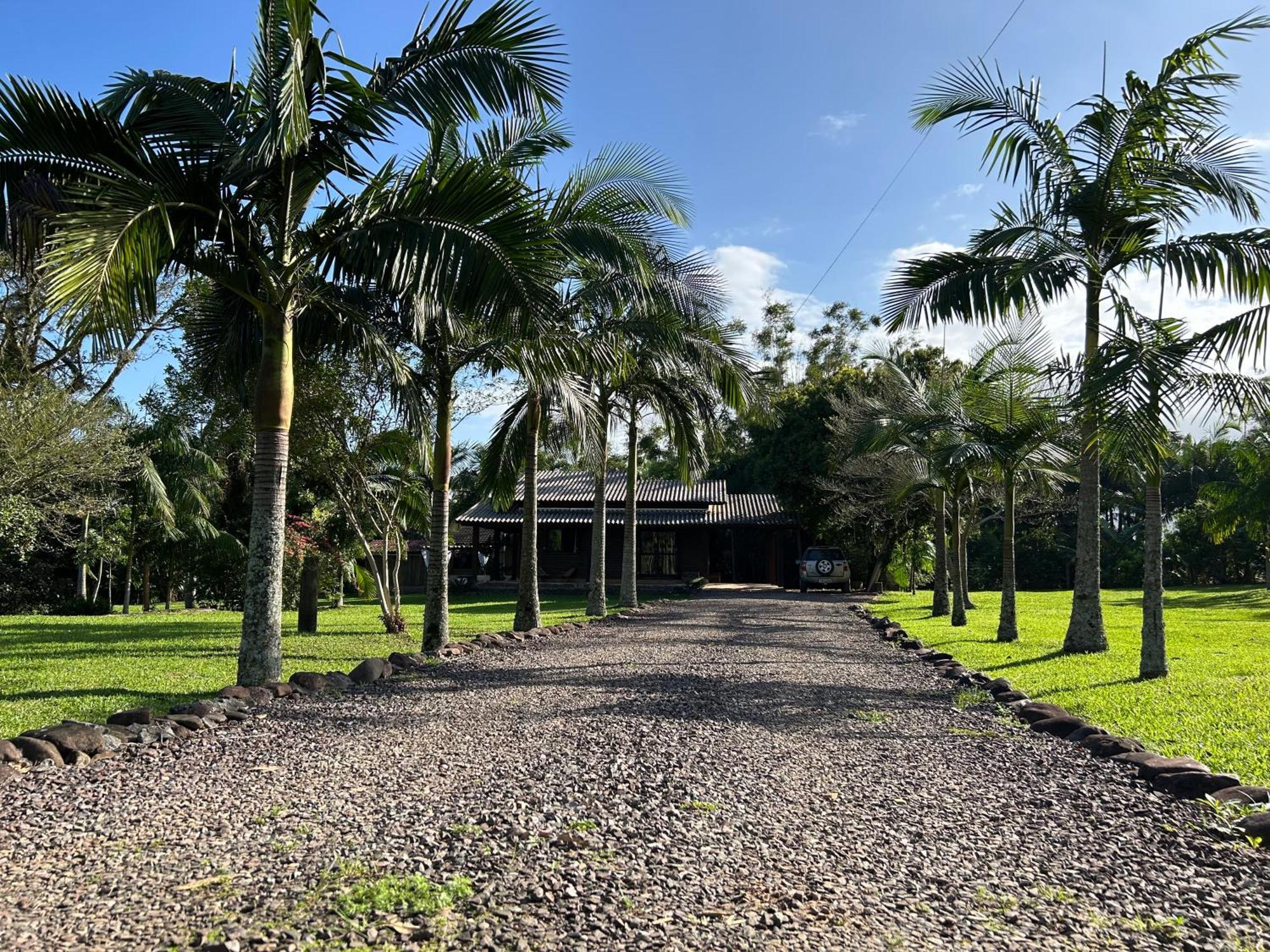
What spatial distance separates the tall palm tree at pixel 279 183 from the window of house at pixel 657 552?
25405 mm

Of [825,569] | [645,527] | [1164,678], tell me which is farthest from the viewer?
[645,527]

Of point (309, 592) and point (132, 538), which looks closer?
point (309, 592)

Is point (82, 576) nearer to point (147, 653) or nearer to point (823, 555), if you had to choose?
point (147, 653)

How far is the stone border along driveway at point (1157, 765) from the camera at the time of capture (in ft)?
13.5

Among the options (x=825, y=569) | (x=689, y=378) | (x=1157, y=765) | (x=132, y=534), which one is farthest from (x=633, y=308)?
(x=825, y=569)

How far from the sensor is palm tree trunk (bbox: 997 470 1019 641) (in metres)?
12.6

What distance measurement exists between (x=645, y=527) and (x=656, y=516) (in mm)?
809

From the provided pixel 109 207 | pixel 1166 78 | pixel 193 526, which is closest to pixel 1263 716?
pixel 1166 78

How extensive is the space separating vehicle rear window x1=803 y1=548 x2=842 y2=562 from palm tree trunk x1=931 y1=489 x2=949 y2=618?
960 cm

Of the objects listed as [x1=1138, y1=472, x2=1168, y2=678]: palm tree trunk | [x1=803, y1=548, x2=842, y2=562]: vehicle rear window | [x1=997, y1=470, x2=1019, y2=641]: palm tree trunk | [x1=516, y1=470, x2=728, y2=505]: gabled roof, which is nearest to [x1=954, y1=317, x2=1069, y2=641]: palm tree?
[x1=997, y1=470, x2=1019, y2=641]: palm tree trunk

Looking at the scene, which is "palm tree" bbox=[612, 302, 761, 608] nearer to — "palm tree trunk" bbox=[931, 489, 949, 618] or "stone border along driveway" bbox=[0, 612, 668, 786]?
"palm tree trunk" bbox=[931, 489, 949, 618]

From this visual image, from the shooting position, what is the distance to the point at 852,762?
17.3ft

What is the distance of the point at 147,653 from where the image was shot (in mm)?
10484

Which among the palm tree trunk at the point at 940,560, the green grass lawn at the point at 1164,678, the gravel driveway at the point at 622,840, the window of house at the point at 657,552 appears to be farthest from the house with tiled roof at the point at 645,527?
the gravel driveway at the point at 622,840
